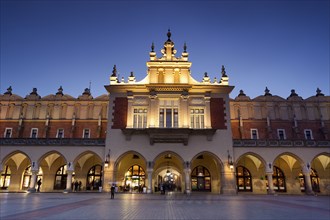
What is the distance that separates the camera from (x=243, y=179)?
36406 mm

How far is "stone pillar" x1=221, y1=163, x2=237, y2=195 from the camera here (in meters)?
29.6

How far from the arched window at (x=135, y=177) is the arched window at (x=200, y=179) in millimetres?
6930

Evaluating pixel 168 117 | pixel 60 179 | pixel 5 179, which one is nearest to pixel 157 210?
pixel 168 117

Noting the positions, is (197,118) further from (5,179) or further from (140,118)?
(5,179)

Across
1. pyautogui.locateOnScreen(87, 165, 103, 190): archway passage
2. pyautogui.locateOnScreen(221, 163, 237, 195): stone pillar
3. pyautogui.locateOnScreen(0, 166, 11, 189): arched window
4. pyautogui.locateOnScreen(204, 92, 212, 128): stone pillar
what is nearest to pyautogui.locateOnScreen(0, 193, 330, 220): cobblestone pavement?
pyautogui.locateOnScreen(221, 163, 237, 195): stone pillar

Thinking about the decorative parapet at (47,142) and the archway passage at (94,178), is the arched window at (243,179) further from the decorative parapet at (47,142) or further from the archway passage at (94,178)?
the archway passage at (94,178)

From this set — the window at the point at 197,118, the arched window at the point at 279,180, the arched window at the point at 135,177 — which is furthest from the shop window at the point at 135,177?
the arched window at the point at 279,180

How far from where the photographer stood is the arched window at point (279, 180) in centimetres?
3631

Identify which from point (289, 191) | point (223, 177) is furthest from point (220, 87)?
point (289, 191)

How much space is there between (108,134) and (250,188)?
2061cm

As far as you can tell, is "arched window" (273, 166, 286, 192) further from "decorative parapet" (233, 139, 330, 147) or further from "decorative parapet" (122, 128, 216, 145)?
"decorative parapet" (122, 128, 216, 145)

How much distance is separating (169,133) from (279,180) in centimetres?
1835

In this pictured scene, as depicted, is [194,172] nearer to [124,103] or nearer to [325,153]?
[124,103]

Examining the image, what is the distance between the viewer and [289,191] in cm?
3516
